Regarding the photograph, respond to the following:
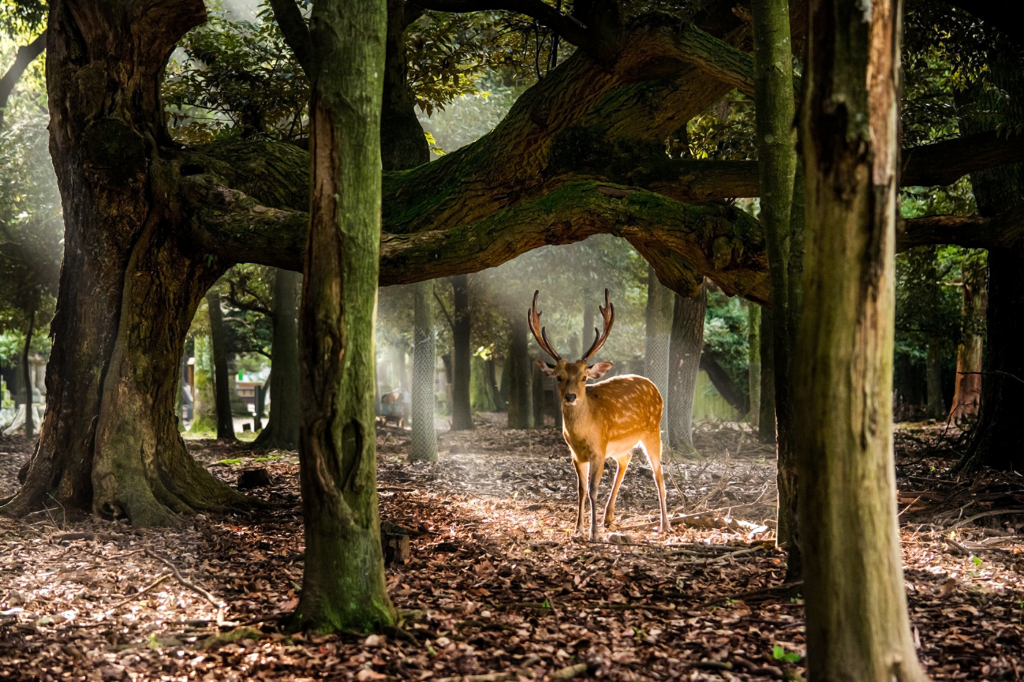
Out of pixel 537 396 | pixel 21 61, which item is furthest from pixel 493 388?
pixel 21 61

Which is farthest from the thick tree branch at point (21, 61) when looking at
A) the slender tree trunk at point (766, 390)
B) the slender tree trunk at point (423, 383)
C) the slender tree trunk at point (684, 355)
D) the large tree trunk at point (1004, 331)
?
the large tree trunk at point (1004, 331)

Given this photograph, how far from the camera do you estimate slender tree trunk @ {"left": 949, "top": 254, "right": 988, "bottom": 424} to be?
17875 millimetres

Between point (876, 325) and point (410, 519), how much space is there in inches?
232

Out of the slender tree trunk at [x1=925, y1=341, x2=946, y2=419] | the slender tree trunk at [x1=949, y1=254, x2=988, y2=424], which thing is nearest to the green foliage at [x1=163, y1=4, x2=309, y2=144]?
the slender tree trunk at [x1=949, y1=254, x2=988, y2=424]

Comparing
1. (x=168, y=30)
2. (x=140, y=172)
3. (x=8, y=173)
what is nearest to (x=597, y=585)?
(x=140, y=172)

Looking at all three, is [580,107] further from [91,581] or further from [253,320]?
[253,320]

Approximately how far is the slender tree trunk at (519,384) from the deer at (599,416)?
43.5ft

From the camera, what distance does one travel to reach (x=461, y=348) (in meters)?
21.6

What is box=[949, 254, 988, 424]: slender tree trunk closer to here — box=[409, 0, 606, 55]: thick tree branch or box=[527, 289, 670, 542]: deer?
box=[527, 289, 670, 542]: deer

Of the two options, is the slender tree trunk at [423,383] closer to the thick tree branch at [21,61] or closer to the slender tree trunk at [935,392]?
the thick tree branch at [21,61]

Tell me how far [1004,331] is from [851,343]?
8390 mm

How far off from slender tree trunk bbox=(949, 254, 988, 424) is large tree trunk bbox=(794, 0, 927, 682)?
1547 centimetres

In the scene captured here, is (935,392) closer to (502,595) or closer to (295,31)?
(502,595)

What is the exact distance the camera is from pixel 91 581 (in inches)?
231
